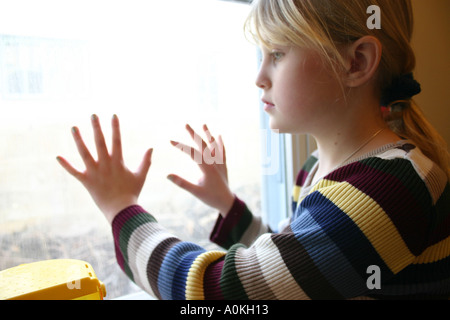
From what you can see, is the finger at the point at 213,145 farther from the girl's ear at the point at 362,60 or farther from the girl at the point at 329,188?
the girl's ear at the point at 362,60

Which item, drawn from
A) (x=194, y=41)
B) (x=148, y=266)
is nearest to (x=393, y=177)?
(x=148, y=266)

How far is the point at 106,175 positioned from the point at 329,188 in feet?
1.25

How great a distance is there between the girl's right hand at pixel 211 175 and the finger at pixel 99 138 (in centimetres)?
18

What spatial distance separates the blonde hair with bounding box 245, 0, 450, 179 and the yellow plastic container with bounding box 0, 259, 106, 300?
49cm

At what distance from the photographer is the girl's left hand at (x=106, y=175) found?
66 centimetres

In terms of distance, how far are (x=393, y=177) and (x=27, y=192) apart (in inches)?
25.6

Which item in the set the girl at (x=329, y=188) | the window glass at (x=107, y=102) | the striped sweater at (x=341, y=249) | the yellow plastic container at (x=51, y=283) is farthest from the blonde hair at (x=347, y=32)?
the yellow plastic container at (x=51, y=283)

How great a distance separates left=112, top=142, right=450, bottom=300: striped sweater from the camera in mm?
529

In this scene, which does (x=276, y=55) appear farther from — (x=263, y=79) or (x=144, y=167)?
(x=144, y=167)

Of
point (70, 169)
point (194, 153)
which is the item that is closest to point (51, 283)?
point (70, 169)

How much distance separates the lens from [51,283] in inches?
20.3

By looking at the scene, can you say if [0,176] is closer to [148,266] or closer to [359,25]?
[148,266]

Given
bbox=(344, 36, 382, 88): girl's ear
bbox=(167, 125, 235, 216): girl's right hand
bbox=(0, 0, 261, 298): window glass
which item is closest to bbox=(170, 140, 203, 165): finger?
bbox=(167, 125, 235, 216): girl's right hand
